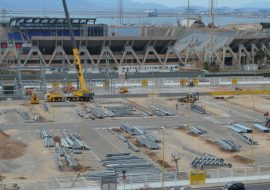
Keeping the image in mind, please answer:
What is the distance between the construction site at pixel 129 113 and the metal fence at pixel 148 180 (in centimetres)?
3

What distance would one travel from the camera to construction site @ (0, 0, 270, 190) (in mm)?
16141

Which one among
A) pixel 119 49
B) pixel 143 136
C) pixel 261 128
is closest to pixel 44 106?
pixel 143 136

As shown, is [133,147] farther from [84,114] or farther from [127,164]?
[84,114]

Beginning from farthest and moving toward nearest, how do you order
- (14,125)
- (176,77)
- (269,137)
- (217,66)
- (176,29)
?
(176,29) < (217,66) < (176,77) < (14,125) < (269,137)

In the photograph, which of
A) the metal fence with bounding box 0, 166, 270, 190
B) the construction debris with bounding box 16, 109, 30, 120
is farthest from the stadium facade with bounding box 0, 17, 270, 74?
the metal fence with bounding box 0, 166, 270, 190

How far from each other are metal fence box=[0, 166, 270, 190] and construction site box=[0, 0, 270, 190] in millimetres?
32

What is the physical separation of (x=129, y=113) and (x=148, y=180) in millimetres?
12962

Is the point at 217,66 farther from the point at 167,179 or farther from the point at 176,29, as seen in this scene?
the point at 167,179

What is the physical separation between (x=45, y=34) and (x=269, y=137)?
122ft

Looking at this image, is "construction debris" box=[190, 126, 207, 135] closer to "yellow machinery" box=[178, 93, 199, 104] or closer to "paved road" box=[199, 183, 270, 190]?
"yellow machinery" box=[178, 93, 199, 104]

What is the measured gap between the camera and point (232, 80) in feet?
133

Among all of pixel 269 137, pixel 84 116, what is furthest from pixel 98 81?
pixel 269 137

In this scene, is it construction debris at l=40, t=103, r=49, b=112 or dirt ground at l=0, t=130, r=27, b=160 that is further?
construction debris at l=40, t=103, r=49, b=112

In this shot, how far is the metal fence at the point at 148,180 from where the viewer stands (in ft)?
46.2
